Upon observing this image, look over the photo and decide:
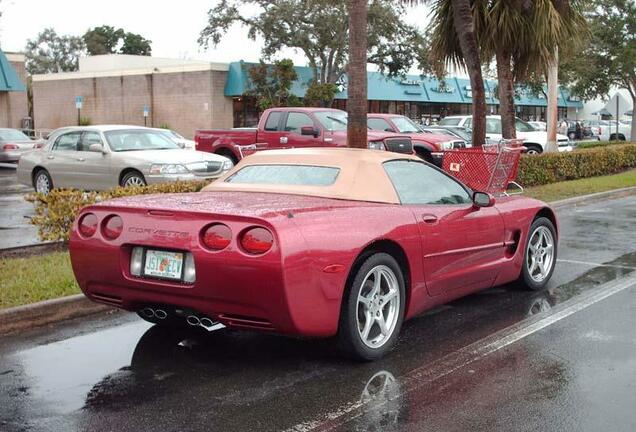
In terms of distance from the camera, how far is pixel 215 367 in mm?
5266

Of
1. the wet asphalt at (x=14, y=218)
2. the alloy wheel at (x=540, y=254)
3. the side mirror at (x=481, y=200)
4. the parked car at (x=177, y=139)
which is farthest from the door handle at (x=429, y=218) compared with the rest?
the parked car at (x=177, y=139)

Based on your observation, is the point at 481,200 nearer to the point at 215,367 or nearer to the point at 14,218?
the point at 215,367

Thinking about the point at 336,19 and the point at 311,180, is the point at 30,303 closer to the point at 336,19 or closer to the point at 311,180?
the point at 311,180

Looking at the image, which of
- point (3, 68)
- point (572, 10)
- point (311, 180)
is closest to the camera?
point (311, 180)

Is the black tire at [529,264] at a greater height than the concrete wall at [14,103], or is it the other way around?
the concrete wall at [14,103]

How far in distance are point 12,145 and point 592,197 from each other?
19437 mm

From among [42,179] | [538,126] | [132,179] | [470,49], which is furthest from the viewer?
[538,126]

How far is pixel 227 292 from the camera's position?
4.84 meters

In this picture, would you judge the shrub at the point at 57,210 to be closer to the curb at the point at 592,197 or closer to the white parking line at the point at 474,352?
the white parking line at the point at 474,352

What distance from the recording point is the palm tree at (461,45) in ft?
53.4

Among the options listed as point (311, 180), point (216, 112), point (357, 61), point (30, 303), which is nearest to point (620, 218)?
point (357, 61)

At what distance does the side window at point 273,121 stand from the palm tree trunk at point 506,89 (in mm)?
5169

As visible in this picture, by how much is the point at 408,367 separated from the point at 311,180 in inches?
65.0

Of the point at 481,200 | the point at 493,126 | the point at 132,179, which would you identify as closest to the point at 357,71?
the point at 481,200
